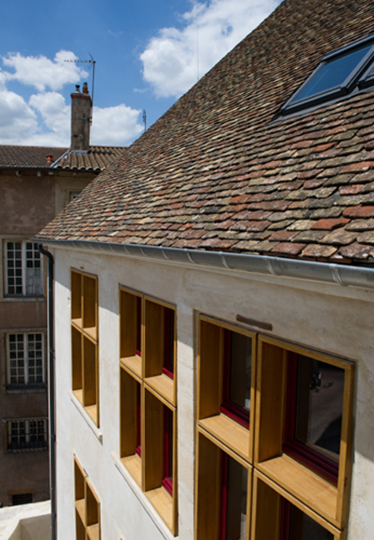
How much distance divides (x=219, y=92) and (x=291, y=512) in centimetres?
703

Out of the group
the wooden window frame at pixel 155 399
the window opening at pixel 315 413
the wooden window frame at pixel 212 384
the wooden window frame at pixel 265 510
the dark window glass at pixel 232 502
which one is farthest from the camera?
the wooden window frame at pixel 155 399

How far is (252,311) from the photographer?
311cm

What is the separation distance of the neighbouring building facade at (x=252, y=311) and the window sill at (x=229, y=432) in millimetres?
17

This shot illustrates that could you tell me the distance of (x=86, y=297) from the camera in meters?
7.55

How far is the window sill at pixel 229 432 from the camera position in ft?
11.0

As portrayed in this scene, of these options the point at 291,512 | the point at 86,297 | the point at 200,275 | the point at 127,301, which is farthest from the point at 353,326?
the point at 86,297

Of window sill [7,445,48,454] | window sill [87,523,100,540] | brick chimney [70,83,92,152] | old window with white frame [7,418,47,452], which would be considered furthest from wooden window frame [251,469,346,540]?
brick chimney [70,83,92,152]

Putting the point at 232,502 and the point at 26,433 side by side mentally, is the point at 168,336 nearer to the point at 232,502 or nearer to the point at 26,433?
the point at 232,502

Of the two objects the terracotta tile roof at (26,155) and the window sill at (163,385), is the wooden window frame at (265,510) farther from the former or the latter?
the terracotta tile roof at (26,155)

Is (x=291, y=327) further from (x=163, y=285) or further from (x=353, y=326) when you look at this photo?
(x=163, y=285)

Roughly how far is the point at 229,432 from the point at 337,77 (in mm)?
3874

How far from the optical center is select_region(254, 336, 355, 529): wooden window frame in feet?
8.79

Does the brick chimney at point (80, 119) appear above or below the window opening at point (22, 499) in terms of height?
above

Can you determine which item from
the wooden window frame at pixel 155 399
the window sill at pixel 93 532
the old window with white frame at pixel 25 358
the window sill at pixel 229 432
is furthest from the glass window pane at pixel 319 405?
the old window with white frame at pixel 25 358
